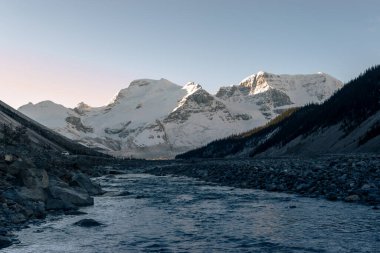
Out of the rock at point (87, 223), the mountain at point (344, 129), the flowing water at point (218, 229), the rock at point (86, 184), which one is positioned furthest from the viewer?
the mountain at point (344, 129)

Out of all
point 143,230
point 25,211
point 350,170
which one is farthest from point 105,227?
point 350,170

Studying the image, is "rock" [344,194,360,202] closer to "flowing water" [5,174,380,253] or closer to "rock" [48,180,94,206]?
"flowing water" [5,174,380,253]

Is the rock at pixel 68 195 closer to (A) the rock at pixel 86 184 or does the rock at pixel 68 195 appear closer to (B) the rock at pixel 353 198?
(A) the rock at pixel 86 184

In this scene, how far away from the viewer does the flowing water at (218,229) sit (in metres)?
14.8

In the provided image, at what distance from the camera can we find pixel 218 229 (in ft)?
59.6

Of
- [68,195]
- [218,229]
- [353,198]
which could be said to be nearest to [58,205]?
[68,195]

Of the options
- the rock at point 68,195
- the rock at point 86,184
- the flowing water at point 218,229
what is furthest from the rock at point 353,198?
the rock at point 86,184

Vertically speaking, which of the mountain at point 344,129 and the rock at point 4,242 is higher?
the mountain at point 344,129

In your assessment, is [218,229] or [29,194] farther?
[29,194]

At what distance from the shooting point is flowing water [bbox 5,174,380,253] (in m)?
14.8

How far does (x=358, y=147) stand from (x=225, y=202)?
57.1 metres

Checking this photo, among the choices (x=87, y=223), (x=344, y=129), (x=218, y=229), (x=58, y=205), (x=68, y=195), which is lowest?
(x=218, y=229)

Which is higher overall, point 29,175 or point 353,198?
point 29,175

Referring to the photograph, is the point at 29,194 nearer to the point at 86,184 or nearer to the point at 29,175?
the point at 29,175
